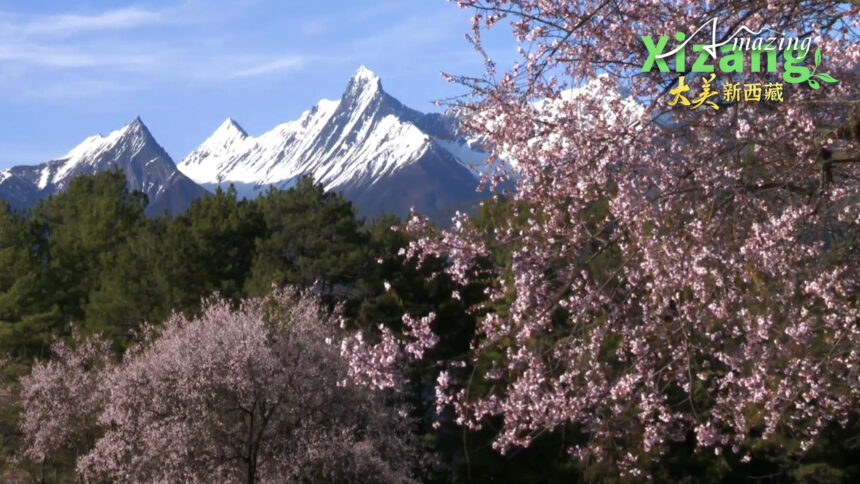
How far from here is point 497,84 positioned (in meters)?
7.32

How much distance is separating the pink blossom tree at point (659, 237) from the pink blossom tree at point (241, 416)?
53.3ft

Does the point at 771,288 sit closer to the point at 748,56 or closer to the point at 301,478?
the point at 748,56

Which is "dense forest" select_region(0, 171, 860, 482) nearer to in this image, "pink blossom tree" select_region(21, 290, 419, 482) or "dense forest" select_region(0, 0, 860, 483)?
"pink blossom tree" select_region(21, 290, 419, 482)

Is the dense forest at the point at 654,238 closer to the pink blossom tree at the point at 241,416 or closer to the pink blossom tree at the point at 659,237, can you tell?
the pink blossom tree at the point at 659,237

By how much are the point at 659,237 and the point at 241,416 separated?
61.4 ft

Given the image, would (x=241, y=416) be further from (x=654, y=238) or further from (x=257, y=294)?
(x=654, y=238)

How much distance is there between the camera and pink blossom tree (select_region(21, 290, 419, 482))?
22.8 metres

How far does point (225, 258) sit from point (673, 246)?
31.9m

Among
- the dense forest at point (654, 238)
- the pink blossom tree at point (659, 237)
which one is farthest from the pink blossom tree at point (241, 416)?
the pink blossom tree at point (659, 237)

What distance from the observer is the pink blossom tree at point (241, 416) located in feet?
74.9

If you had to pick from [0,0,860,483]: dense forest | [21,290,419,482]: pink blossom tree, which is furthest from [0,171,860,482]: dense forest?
[0,0,860,483]: dense forest

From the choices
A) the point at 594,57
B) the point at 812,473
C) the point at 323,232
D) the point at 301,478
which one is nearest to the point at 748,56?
→ the point at 594,57

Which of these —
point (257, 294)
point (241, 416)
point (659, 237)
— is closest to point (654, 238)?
point (659, 237)

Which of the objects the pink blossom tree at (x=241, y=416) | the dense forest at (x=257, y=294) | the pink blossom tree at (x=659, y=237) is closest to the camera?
the pink blossom tree at (x=659, y=237)
